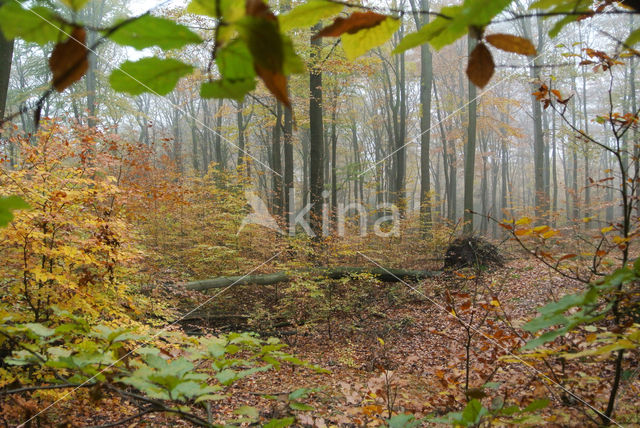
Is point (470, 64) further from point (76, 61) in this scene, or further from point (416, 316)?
point (416, 316)

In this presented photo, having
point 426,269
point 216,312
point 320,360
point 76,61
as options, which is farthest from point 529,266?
point 76,61

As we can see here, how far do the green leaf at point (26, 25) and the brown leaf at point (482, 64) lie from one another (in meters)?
0.50

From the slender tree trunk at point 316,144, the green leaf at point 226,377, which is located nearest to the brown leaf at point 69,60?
the green leaf at point 226,377

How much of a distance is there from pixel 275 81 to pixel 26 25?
336 mm

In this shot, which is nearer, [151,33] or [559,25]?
[151,33]

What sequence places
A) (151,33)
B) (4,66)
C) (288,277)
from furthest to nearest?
1. (288,277)
2. (4,66)
3. (151,33)

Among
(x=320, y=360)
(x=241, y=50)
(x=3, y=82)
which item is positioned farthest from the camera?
(x=320, y=360)

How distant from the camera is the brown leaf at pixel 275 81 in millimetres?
281

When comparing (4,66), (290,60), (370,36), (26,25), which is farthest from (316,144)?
(290,60)

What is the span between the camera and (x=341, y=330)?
20.5 feet

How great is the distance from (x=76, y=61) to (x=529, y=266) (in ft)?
30.4

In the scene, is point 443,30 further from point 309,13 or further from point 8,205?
point 8,205

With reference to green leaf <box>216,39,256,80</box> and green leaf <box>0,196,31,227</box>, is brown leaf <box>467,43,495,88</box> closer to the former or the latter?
green leaf <box>216,39,256,80</box>

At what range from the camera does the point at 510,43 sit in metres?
0.48
